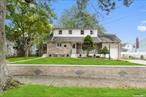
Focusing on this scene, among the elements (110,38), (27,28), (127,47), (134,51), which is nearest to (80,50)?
(110,38)

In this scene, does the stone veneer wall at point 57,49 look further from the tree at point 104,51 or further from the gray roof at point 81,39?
the tree at point 104,51

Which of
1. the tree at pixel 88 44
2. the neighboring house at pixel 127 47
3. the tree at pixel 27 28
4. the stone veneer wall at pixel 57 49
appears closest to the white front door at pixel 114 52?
the tree at pixel 88 44

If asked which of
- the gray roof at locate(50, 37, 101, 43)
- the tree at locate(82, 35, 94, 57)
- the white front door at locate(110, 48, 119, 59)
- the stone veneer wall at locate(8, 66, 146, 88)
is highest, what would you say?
the gray roof at locate(50, 37, 101, 43)

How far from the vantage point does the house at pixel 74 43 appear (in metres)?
47.2

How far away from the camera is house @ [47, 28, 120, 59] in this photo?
1860 inches

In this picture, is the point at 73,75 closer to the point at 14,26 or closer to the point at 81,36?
the point at 14,26

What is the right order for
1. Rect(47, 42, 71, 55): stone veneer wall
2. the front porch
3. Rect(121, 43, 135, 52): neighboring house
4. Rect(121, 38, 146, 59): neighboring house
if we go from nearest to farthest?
Rect(47, 42, 71, 55): stone veneer wall
the front porch
Rect(121, 38, 146, 59): neighboring house
Rect(121, 43, 135, 52): neighboring house

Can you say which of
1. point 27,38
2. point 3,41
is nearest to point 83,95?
point 3,41

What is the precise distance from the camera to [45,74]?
1952cm

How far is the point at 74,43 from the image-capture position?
4806 cm

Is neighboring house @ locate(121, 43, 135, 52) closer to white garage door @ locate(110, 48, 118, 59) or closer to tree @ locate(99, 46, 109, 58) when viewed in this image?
white garage door @ locate(110, 48, 118, 59)

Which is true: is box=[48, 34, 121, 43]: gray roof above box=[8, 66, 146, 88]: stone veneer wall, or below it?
above

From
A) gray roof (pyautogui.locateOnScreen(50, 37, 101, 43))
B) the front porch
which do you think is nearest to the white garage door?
the front porch

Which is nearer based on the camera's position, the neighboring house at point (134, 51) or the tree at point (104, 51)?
the tree at point (104, 51)
